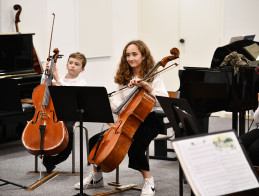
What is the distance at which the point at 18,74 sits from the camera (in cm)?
557

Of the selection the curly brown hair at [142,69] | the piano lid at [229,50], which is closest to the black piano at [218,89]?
the piano lid at [229,50]

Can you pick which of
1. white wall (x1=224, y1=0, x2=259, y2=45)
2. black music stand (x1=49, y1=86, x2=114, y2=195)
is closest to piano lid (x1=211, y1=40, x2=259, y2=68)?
black music stand (x1=49, y1=86, x2=114, y2=195)

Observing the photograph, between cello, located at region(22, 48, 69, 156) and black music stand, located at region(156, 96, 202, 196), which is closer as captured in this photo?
black music stand, located at region(156, 96, 202, 196)

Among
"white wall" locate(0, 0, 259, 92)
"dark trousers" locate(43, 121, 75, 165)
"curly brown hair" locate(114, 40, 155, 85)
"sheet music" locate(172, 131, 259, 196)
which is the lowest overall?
"dark trousers" locate(43, 121, 75, 165)

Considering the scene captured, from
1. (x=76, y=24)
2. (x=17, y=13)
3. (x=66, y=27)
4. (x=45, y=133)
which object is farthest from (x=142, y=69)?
→ (x=76, y=24)

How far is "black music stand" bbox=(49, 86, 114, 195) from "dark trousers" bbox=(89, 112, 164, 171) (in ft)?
1.66

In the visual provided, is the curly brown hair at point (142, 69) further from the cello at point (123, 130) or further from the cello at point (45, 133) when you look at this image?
the cello at point (45, 133)

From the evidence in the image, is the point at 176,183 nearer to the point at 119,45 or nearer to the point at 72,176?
the point at 72,176

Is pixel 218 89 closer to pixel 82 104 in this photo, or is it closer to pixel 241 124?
pixel 241 124

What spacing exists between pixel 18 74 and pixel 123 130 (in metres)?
2.58

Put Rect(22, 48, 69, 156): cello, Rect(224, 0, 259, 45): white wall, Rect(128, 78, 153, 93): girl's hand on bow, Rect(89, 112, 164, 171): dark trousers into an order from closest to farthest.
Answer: Rect(128, 78, 153, 93): girl's hand on bow
Rect(89, 112, 164, 171): dark trousers
Rect(22, 48, 69, 156): cello
Rect(224, 0, 259, 45): white wall

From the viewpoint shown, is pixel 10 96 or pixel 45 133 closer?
pixel 10 96

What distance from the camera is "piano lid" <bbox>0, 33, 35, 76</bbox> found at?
557 centimetres

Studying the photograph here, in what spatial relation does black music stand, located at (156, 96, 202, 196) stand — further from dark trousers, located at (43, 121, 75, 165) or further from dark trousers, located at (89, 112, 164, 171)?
dark trousers, located at (43, 121, 75, 165)
